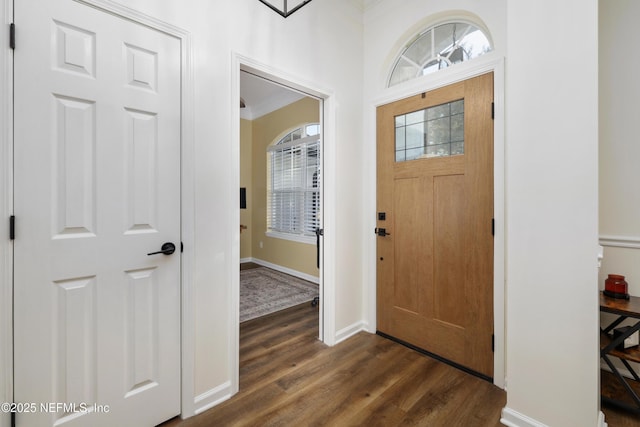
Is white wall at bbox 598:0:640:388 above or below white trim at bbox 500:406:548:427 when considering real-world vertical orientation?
above

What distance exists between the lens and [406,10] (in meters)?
2.43

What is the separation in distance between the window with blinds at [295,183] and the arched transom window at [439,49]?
1988 mm

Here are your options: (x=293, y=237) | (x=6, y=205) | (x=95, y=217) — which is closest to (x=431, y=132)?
(x=95, y=217)

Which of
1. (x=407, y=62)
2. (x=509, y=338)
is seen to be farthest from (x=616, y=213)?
(x=407, y=62)

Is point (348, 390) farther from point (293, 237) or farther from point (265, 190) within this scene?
point (265, 190)

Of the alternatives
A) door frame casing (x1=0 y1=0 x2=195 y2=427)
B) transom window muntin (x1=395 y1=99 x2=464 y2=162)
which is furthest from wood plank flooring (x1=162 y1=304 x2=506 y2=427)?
transom window muntin (x1=395 y1=99 x2=464 y2=162)

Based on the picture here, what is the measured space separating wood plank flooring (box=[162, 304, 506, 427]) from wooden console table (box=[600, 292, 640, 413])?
0.61 metres

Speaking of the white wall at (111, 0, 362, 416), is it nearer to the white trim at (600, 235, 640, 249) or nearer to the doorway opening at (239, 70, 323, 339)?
the doorway opening at (239, 70, 323, 339)

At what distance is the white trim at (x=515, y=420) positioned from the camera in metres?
1.53

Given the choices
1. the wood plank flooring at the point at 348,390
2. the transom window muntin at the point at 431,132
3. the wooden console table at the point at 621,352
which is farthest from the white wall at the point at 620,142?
the wood plank flooring at the point at 348,390

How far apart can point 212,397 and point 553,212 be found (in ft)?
7.33

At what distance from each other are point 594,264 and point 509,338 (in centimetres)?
60

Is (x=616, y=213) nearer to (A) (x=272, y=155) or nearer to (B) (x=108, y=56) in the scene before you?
(B) (x=108, y=56)

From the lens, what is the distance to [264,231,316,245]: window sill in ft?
14.8
